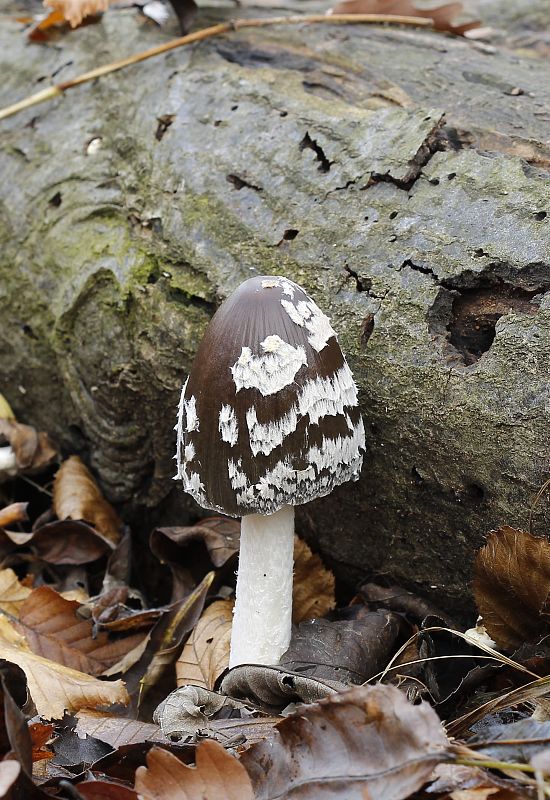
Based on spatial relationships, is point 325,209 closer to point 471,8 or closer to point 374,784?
point 374,784

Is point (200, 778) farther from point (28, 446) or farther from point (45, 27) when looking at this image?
point (45, 27)

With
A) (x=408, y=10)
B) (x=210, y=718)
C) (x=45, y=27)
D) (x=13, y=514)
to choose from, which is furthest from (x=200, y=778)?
(x=45, y=27)

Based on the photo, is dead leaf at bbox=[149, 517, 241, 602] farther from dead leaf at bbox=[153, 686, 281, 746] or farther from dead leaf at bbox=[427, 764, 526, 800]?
dead leaf at bbox=[427, 764, 526, 800]

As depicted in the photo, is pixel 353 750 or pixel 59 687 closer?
pixel 353 750

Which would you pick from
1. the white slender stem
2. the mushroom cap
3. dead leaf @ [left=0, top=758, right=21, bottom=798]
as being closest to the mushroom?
the mushroom cap

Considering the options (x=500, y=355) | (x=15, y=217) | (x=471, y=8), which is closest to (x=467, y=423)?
(x=500, y=355)

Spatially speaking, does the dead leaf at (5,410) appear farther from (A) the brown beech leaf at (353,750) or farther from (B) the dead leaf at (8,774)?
(A) the brown beech leaf at (353,750)
